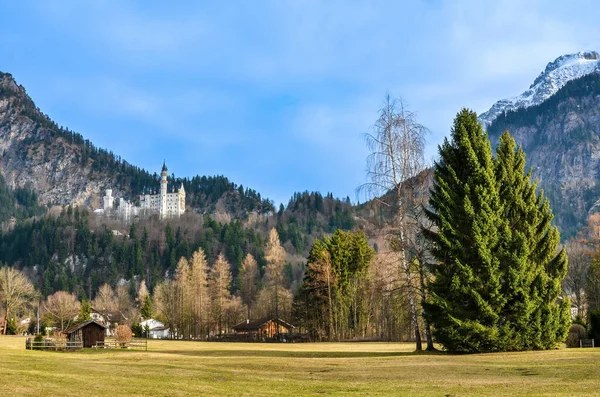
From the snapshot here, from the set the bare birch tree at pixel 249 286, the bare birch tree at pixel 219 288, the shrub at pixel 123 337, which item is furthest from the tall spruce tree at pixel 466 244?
the bare birch tree at pixel 249 286

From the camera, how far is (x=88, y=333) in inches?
2734

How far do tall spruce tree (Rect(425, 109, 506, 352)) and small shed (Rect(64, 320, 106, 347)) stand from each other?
46.2m

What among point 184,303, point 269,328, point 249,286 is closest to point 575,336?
point 269,328

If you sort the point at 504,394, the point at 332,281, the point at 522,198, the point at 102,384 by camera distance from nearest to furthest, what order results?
1. the point at 504,394
2. the point at 102,384
3. the point at 522,198
4. the point at 332,281

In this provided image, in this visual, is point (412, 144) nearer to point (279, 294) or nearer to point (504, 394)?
point (504, 394)

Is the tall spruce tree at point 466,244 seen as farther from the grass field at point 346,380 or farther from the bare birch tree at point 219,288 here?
the bare birch tree at point 219,288

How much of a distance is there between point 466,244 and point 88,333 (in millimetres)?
48956

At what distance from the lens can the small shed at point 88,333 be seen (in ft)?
226

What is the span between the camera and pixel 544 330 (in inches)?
1357

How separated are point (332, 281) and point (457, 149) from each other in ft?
158

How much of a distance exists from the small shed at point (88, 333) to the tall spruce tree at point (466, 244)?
46.2m

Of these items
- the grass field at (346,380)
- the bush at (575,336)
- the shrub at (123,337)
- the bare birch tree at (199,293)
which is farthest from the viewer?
the bare birch tree at (199,293)

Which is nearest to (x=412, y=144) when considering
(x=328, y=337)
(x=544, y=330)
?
(x=544, y=330)

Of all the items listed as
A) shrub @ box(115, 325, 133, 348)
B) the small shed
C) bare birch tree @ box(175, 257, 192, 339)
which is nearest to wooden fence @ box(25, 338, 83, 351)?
shrub @ box(115, 325, 133, 348)
